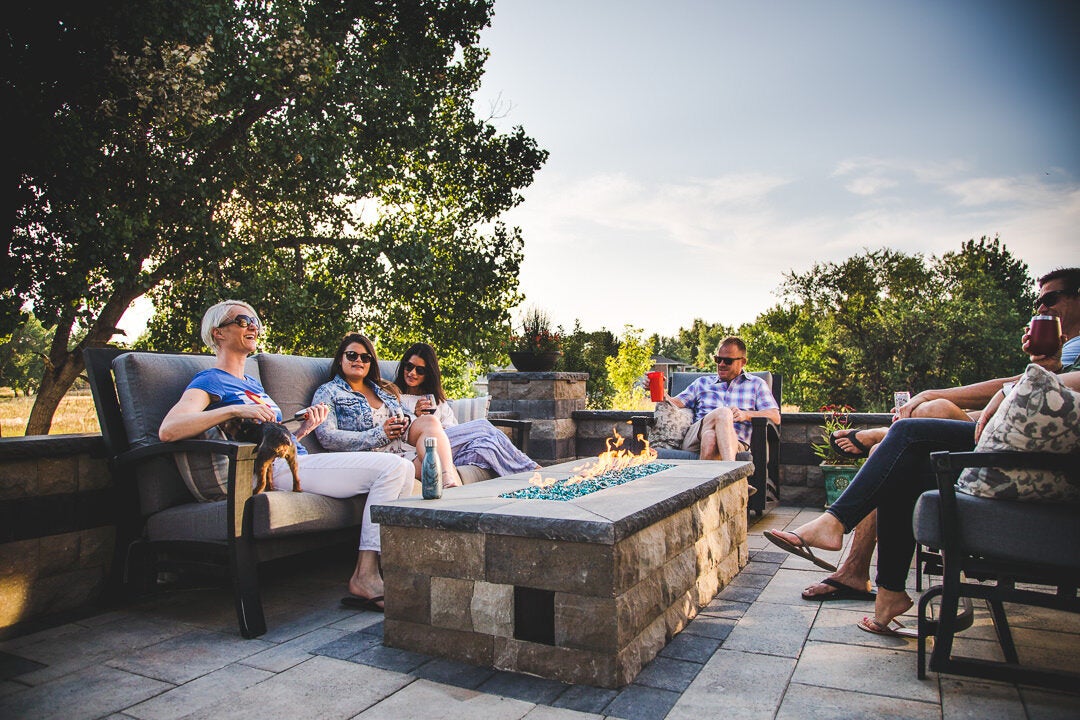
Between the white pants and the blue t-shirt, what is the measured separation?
153mm

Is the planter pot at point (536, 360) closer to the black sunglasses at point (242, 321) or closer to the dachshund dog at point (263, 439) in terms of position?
the black sunglasses at point (242, 321)

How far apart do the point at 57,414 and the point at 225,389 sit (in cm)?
683

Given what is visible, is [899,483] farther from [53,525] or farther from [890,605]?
[53,525]

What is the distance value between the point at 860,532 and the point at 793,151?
257 inches

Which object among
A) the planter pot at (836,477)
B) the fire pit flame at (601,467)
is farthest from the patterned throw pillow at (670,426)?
the planter pot at (836,477)

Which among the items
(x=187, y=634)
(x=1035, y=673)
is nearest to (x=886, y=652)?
(x=1035, y=673)

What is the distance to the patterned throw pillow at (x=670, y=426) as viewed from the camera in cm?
443

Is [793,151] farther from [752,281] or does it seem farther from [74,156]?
[752,281]

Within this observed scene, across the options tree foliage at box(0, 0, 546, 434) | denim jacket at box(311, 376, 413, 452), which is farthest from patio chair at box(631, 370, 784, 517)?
tree foliage at box(0, 0, 546, 434)

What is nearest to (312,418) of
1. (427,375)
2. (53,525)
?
(427,375)

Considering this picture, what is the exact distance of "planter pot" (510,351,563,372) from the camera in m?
5.89

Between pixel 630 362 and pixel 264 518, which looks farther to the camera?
pixel 630 362

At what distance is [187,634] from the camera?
2289 millimetres

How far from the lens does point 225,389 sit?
264cm
